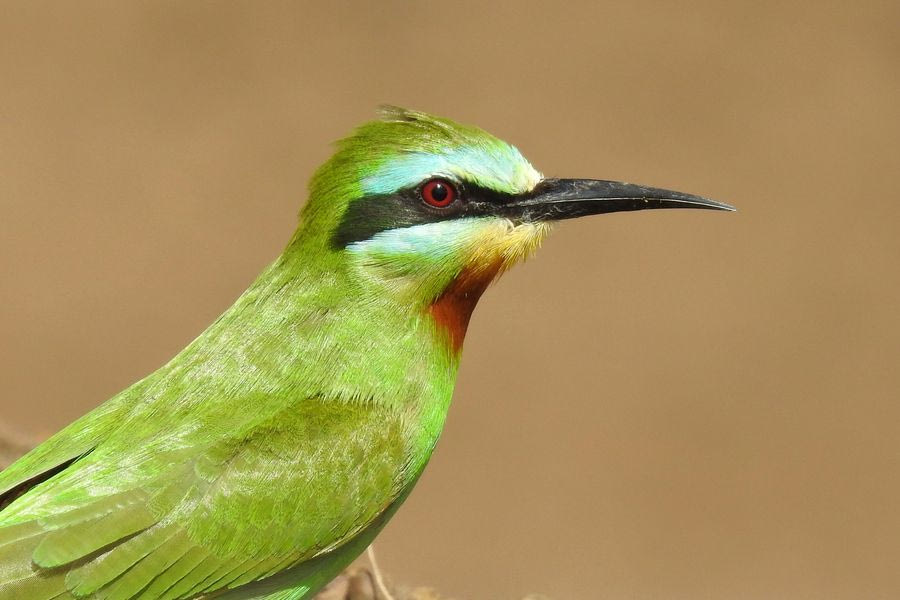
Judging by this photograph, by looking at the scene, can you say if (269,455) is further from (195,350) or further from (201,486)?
(195,350)

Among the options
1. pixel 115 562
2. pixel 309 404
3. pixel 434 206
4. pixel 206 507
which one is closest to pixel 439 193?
pixel 434 206

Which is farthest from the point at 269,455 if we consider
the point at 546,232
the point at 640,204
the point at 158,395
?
the point at 640,204

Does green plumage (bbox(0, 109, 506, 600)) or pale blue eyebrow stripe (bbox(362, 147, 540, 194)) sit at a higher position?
pale blue eyebrow stripe (bbox(362, 147, 540, 194))

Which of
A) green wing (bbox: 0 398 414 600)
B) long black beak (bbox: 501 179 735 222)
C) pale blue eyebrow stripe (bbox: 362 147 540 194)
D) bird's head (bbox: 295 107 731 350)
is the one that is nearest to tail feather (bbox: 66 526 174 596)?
green wing (bbox: 0 398 414 600)

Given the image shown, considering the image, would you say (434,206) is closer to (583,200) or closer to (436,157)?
(436,157)

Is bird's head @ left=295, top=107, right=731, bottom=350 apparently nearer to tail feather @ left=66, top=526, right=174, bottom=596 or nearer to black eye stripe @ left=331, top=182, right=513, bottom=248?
black eye stripe @ left=331, top=182, right=513, bottom=248

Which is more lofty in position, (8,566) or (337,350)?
(337,350)

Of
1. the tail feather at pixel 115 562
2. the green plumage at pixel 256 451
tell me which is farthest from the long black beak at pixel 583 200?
the tail feather at pixel 115 562
